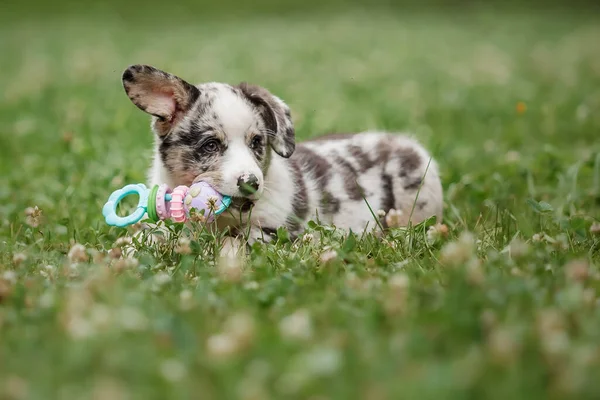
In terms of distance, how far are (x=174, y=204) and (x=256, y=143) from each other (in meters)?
0.67

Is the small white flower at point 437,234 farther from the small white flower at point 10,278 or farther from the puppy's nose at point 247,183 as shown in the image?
the small white flower at point 10,278

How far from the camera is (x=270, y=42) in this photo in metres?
15.9

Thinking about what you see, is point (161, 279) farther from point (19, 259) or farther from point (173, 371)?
point (173, 371)

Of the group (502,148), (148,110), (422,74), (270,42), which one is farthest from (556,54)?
(148,110)

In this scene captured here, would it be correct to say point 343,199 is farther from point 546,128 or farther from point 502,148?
point 546,128

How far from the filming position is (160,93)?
451 cm

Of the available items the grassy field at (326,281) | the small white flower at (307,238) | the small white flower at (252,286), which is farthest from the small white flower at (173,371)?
the small white flower at (307,238)

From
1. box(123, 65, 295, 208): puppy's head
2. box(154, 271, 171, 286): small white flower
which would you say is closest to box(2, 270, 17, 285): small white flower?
box(154, 271, 171, 286): small white flower

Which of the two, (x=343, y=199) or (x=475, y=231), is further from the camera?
(x=343, y=199)

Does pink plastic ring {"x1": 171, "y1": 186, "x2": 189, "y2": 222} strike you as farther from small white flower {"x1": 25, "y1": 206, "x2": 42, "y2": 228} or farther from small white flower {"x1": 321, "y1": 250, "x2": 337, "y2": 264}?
small white flower {"x1": 321, "y1": 250, "x2": 337, "y2": 264}

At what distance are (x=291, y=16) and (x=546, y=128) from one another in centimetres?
1813

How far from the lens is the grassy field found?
86.0 inches

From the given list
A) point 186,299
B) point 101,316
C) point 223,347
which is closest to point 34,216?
point 186,299

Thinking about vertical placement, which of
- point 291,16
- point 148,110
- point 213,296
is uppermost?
point 148,110
